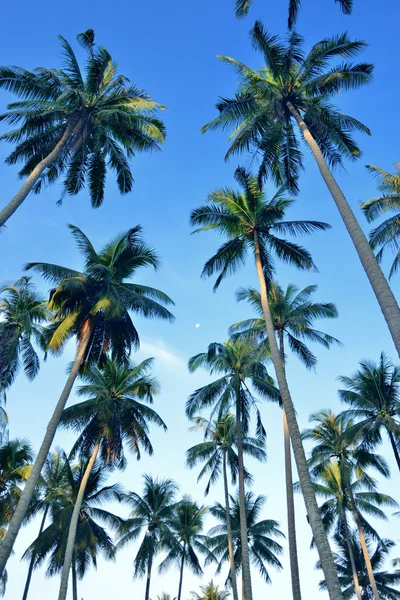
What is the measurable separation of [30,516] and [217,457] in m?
12.9

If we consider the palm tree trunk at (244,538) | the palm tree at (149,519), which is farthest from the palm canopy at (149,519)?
the palm tree trunk at (244,538)

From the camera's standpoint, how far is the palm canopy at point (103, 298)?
1997cm

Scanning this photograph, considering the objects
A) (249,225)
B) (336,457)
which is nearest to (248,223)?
(249,225)

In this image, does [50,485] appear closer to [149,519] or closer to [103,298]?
[149,519]

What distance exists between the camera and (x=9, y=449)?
27031mm

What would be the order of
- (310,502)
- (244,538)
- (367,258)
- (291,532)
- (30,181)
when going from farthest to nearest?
1. (244,538)
2. (291,532)
3. (30,181)
4. (310,502)
5. (367,258)

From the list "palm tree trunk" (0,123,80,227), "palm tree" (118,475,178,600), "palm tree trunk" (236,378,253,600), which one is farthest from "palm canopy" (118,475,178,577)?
"palm tree trunk" (0,123,80,227)

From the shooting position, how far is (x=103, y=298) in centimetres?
1952

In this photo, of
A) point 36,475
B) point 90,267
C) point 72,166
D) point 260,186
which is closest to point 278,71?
point 260,186

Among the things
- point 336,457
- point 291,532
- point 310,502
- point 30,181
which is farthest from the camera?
point 336,457

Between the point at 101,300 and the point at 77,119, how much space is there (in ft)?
22.7

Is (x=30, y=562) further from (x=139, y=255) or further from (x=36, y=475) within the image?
(x=139, y=255)

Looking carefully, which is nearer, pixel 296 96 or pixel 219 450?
pixel 296 96

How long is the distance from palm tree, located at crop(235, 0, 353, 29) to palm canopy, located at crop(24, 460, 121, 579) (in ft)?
82.2
